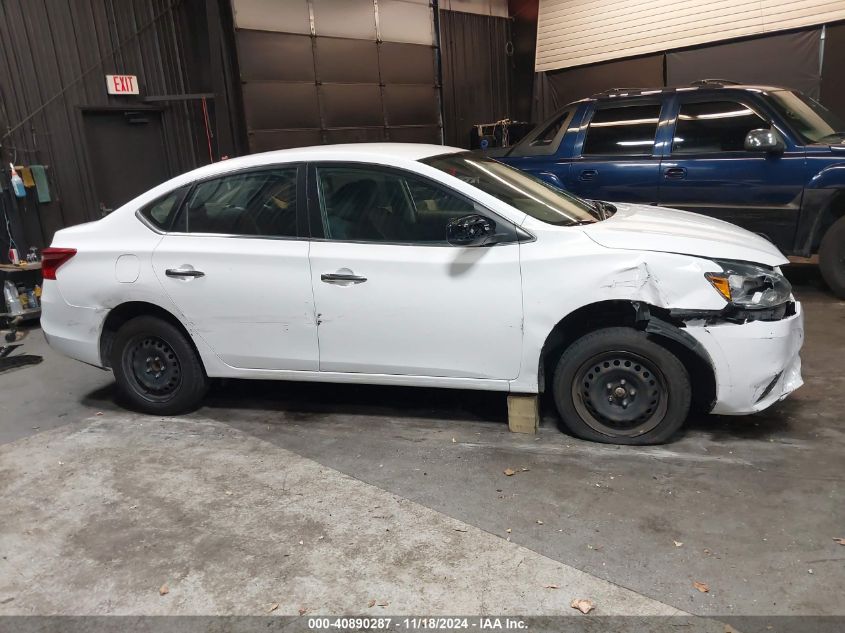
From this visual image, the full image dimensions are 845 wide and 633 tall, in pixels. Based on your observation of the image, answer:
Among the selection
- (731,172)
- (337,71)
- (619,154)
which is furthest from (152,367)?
(337,71)

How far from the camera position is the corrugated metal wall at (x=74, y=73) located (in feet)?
24.7

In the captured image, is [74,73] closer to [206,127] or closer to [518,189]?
[206,127]

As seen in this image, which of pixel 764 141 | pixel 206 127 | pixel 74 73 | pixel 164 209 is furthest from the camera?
pixel 206 127

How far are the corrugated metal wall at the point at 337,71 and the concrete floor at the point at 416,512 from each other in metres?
6.40

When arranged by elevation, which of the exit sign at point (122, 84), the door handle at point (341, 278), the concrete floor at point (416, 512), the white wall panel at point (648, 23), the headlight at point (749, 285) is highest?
the white wall panel at point (648, 23)

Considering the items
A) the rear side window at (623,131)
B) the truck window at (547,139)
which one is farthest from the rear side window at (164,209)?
the rear side window at (623,131)

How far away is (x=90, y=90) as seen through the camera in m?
8.10

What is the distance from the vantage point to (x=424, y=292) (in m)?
3.76

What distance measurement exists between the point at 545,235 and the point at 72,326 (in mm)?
3303

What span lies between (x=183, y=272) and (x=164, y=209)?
0.50 m

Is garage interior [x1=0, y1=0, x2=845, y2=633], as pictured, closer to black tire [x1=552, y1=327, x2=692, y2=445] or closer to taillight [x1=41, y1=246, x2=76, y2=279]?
black tire [x1=552, y1=327, x2=692, y2=445]

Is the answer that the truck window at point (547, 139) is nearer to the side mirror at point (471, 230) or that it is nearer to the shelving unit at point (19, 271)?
the side mirror at point (471, 230)

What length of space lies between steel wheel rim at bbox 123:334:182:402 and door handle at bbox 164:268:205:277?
50 centimetres

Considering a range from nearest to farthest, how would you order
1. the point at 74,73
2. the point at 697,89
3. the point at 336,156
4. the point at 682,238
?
the point at 682,238 → the point at 336,156 → the point at 697,89 → the point at 74,73
